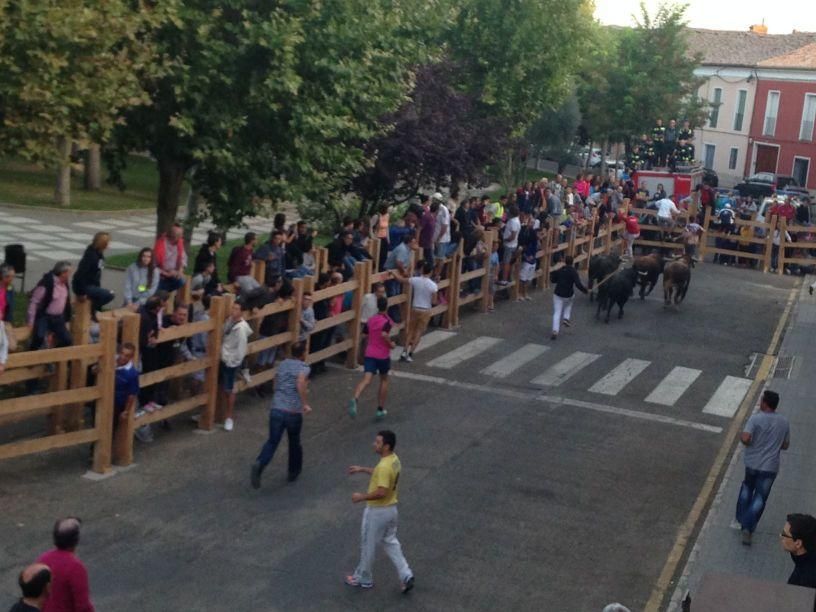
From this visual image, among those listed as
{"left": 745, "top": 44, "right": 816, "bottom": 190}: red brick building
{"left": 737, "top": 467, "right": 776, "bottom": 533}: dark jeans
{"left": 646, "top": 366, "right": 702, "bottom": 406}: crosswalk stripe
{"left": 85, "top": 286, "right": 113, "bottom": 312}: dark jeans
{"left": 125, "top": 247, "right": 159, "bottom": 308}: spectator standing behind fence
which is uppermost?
{"left": 745, "top": 44, "right": 816, "bottom": 190}: red brick building

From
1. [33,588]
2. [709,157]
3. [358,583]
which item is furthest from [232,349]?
[709,157]

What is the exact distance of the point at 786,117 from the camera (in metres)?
64.6

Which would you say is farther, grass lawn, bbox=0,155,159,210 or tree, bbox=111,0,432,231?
grass lawn, bbox=0,155,159,210

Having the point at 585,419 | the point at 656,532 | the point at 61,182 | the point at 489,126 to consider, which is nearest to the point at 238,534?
the point at 656,532

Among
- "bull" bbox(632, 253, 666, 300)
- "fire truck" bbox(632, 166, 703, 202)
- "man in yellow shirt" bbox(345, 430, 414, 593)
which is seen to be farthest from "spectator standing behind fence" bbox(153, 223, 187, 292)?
"fire truck" bbox(632, 166, 703, 202)

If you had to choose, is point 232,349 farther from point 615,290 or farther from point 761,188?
point 761,188

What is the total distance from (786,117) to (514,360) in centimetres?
5016

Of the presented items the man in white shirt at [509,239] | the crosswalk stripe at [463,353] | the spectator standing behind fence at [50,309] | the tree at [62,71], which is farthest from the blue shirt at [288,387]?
the man in white shirt at [509,239]

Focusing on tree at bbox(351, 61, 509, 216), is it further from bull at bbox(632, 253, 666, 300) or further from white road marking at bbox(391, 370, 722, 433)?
white road marking at bbox(391, 370, 722, 433)

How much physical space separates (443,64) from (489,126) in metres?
1.95

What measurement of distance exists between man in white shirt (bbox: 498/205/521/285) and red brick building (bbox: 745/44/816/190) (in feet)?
144

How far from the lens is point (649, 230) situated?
33.9 meters

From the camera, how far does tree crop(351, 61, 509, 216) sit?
25078mm

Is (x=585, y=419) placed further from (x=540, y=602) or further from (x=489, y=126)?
(x=489, y=126)
